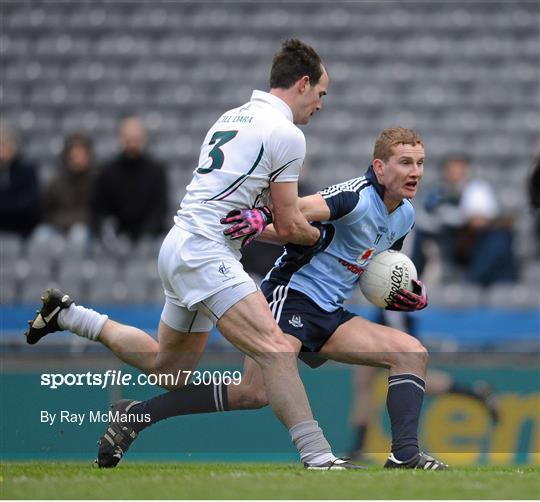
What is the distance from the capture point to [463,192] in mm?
12969

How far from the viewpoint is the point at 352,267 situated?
7277mm

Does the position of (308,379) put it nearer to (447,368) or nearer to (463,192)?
(447,368)

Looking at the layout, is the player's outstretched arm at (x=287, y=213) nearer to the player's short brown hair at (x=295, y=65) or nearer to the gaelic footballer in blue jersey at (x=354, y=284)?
the gaelic footballer in blue jersey at (x=354, y=284)

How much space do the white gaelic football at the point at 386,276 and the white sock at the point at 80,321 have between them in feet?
5.24

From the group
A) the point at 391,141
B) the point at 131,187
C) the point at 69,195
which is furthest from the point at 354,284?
the point at 69,195

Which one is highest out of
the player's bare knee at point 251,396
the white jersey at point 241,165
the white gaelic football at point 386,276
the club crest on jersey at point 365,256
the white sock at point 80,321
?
the white jersey at point 241,165

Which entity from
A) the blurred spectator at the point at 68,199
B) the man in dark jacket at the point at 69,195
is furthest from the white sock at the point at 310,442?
the man in dark jacket at the point at 69,195

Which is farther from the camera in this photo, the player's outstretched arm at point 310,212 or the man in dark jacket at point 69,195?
the man in dark jacket at point 69,195

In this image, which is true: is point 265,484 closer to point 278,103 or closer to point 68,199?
point 278,103

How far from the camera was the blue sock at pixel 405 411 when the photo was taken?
680 centimetres

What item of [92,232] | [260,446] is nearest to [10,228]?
[92,232]

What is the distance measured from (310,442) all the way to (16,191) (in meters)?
7.51

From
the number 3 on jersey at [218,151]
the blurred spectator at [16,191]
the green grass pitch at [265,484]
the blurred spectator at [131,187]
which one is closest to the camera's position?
the green grass pitch at [265,484]

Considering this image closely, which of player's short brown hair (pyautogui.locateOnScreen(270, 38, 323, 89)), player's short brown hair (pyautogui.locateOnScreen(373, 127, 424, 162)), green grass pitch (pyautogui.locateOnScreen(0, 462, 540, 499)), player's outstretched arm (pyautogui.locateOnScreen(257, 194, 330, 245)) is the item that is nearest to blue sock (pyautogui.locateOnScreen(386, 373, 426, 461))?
green grass pitch (pyautogui.locateOnScreen(0, 462, 540, 499))
